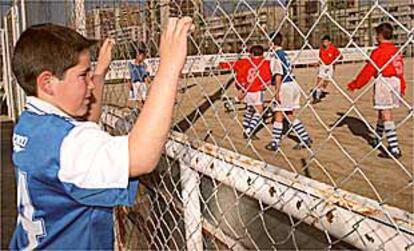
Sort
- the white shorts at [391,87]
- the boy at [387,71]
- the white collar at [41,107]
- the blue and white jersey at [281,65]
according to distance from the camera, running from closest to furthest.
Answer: the white collar at [41,107] < the boy at [387,71] < the white shorts at [391,87] < the blue and white jersey at [281,65]

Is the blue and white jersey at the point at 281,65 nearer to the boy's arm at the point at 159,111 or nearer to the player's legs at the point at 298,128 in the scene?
the player's legs at the point at 298,128

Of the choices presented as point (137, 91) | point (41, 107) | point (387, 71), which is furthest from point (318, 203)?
point (137, 91)

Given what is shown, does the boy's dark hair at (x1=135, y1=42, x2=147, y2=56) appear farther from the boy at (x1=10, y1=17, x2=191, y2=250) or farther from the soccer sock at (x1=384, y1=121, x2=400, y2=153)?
the soccer sock at (x1=384, y1=121, x2=400, y2=153)

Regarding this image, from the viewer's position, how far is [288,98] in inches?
94.4

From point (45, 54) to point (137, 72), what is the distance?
3.78 ft

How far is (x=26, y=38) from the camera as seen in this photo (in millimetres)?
1357

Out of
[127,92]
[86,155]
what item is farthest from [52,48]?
[127,92]

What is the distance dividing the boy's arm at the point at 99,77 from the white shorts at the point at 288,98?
0.70 meters

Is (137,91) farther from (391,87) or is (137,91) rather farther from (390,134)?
(390,134)

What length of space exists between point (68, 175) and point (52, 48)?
0.29 metres

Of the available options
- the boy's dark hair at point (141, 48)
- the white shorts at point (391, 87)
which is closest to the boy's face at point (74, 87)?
the white shorts at point (391, 87)

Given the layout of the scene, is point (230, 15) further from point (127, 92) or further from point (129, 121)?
point (127, 92)

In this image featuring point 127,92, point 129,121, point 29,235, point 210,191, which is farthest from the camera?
point 127,92

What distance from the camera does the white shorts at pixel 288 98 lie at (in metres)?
2.46
